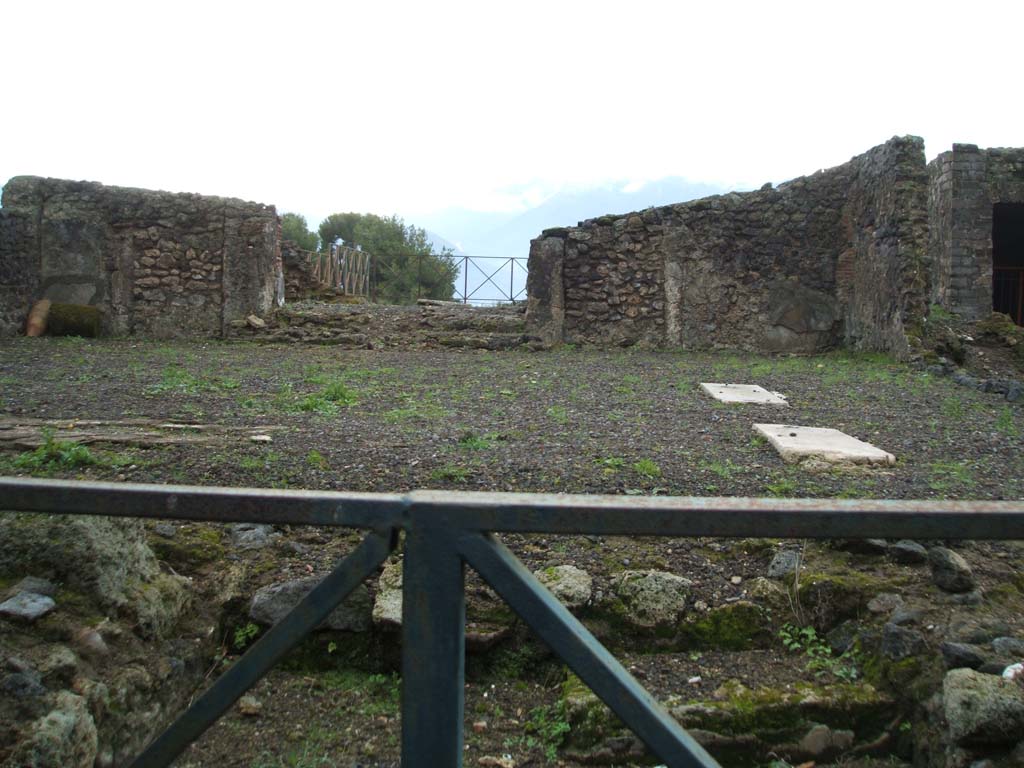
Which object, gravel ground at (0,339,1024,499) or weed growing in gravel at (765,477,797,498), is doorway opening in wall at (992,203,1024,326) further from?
weed growing in gravel at (765,477,797,498)

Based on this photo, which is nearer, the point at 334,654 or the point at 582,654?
the point at 582,654

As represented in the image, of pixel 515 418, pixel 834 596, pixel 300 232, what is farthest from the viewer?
pixel 300 232

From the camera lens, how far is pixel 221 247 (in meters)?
12.0

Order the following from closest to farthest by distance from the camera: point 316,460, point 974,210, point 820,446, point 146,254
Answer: point 316,460 < point 820,446 < point 146,254 < point 974,210

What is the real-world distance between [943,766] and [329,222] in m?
33.6

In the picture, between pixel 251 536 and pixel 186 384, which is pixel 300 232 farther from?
pixel 251 536

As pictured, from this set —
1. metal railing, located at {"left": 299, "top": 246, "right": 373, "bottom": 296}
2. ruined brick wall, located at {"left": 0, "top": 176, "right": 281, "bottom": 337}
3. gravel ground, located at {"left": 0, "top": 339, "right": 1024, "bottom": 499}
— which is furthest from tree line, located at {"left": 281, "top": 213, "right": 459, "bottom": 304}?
gravel ground, located at {"left": 0, "top": 339, "right": 1024, "bottom": 499}

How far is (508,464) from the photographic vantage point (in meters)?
4.23

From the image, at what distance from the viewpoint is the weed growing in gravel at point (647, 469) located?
4098 mm

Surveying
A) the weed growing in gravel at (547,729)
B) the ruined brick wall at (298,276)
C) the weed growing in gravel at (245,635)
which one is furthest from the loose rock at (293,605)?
the ruined brick wall at (298,276)

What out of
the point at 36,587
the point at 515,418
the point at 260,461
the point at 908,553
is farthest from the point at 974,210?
the point at 36,587

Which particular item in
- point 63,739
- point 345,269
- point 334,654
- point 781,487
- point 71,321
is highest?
point 345,269

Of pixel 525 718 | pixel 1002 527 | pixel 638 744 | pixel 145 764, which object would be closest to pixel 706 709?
pixel 638 744

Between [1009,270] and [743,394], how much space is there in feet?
47.0
